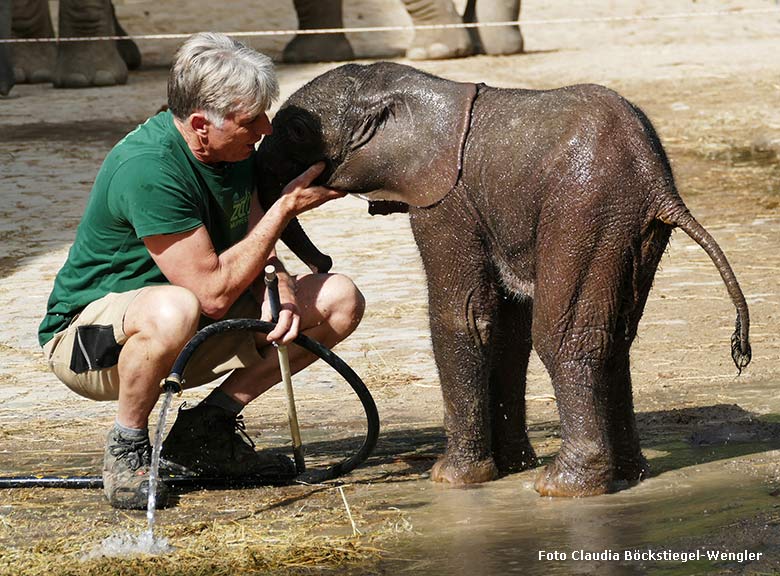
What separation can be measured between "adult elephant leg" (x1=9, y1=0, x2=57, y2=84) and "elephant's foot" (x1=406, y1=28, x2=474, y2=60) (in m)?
4.12

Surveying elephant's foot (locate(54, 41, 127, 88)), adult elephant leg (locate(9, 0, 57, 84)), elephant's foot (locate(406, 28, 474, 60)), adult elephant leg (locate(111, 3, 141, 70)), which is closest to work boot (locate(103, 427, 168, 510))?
elephant's foot (locate(54, 41, 127, 88))

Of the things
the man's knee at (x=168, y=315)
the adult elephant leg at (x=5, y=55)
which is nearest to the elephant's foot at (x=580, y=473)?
the man's knee at (x=168, y=315)

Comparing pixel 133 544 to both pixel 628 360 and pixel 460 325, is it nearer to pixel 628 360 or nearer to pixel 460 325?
pixel 460 325

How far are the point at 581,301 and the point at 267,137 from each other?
1394 mm

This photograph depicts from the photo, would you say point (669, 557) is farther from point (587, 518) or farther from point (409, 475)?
point (409, 475)

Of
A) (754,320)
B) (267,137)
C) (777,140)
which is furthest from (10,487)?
(777,140)

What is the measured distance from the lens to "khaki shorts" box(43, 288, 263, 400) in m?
5.70

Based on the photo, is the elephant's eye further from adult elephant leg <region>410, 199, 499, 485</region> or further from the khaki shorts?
the khaki shorts

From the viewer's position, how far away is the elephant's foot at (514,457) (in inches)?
239

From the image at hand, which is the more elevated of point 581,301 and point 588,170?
point 588,170

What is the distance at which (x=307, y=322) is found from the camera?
238 inches

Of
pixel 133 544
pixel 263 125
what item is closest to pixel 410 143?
pixel 263 125

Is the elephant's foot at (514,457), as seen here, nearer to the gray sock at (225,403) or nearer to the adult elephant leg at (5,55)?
the gray sock at (225,403)

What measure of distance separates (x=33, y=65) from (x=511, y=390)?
12.7 m
